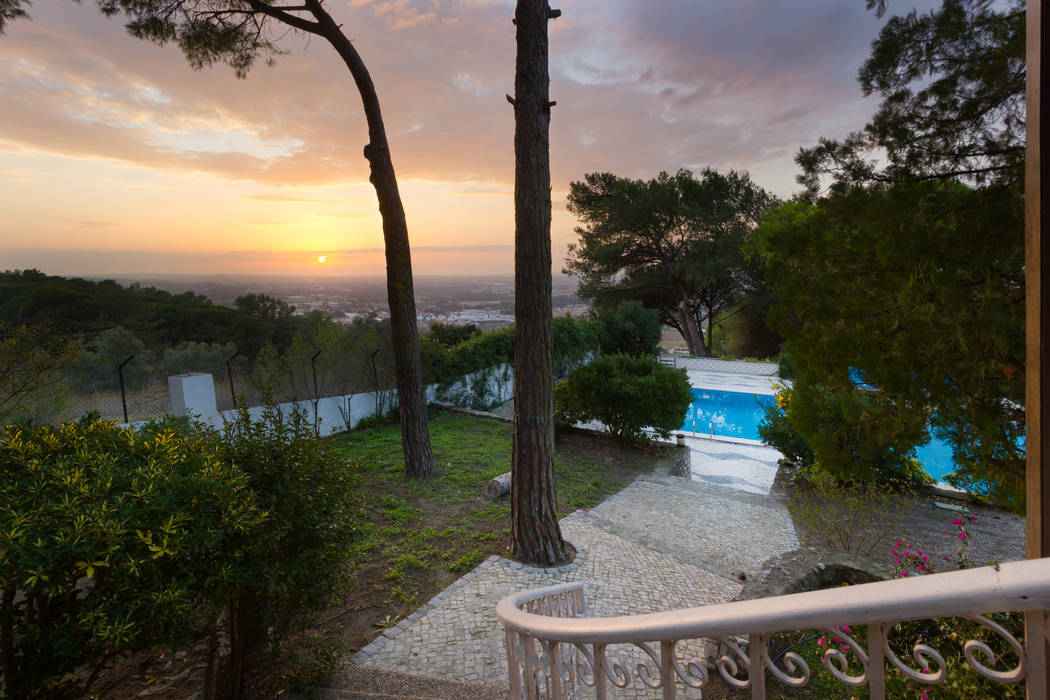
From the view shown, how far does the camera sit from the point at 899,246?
9.34ft

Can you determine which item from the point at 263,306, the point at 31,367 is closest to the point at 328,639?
the point at 31,367

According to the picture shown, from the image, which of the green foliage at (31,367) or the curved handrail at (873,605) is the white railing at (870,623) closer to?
the curved handrail at (873,605)

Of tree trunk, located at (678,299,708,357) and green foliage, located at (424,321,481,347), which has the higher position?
green foliage, located at (424,321,481,347)

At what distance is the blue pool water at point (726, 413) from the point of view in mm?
12570

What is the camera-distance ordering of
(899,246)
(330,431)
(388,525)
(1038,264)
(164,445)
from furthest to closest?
(330,431) → (388,525) → (899,246) → (164,445) → (1038,264)

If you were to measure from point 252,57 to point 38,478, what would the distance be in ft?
22.7

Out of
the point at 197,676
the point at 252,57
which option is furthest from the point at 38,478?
the point at 252,57

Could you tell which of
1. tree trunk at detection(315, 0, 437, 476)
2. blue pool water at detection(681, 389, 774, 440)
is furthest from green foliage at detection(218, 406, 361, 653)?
blue pool water at detection(681, 389, 774, 440)

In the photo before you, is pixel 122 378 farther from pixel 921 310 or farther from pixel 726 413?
pixel 726 413

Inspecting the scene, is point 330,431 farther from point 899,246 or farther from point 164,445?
point 899,246

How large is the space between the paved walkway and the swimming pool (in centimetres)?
528

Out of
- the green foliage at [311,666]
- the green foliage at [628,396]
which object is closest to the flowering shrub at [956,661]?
the green foliage at [311,666]

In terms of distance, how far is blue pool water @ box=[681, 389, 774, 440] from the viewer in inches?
495

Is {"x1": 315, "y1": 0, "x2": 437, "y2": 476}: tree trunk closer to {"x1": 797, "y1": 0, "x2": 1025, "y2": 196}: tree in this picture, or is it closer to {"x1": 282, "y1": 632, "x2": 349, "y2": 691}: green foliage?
{"x1": 282, "y1": 632, "x2": 349, "y2": 691}: green foliage
